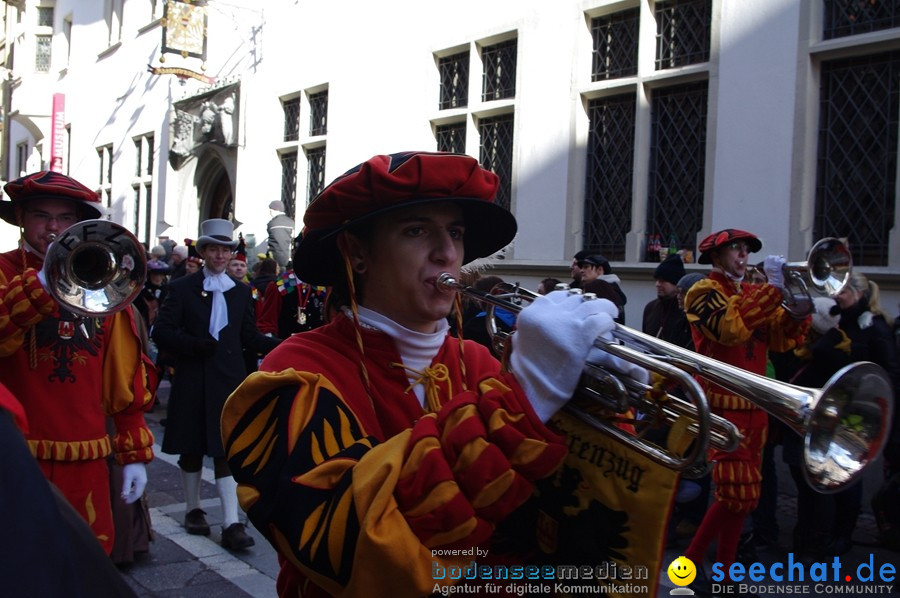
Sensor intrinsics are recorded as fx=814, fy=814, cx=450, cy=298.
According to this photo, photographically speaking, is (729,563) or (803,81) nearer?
(729,563)

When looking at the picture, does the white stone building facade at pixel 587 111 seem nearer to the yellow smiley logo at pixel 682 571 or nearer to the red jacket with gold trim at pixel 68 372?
the yellow smiley logo at pixel 682 571

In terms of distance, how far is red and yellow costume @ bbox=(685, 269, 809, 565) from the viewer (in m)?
4.70

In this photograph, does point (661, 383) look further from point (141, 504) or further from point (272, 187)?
point (272, 187)

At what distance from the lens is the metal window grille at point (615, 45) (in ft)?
29.2

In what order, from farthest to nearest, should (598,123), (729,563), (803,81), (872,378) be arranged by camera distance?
(598,123), (803,81), (729,563), (872,378)

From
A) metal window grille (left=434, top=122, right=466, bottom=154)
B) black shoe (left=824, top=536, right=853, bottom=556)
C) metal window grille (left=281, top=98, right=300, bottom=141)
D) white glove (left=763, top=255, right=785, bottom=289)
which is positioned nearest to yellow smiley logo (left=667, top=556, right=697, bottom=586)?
black shoe (left=824, top=536, right=853, bottom=556)

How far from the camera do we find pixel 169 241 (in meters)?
15.9

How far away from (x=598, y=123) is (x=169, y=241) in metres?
9.75

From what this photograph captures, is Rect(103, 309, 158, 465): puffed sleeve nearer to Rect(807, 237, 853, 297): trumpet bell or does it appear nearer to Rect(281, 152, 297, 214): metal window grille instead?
Rect(807, 237, 853, 297): trumpet bell

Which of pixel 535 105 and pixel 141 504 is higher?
pixel 535 105

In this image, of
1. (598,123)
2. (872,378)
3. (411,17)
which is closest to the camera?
(872,378)

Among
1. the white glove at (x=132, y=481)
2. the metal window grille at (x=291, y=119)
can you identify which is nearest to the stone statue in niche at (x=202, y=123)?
the metal window grille at (x=291, y=119)

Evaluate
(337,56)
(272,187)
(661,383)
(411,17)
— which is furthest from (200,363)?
(272,187)

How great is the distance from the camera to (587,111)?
9414 millimetres
